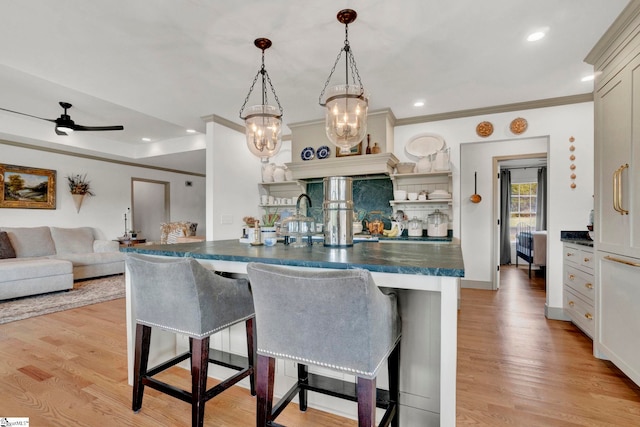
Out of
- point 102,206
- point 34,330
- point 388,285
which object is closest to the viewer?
point 388,285

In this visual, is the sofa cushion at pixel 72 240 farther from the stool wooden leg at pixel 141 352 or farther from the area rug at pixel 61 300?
the stool wooden leg at pixel 141 352

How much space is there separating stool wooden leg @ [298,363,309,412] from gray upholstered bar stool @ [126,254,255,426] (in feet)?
1.15

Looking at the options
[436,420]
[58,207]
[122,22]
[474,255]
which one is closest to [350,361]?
[436,420]

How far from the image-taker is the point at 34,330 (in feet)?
9.76

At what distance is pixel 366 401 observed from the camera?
1064mm

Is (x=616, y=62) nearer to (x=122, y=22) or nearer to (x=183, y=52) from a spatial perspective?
(x=183, y=52)

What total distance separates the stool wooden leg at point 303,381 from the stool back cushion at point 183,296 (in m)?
0.44

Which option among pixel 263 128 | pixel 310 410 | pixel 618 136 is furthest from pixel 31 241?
pixel 618 136

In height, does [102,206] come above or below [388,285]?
above

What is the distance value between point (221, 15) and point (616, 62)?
275 centimetres

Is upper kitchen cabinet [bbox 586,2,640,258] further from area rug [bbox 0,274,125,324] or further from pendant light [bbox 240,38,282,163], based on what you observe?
area rug [bbox 0,274,125,324]

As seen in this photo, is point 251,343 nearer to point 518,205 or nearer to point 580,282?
point 580,282

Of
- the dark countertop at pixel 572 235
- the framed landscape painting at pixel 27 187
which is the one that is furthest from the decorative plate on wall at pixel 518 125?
the framed landscape painting at pixel 27 187

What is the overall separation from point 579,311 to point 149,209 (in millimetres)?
9050
